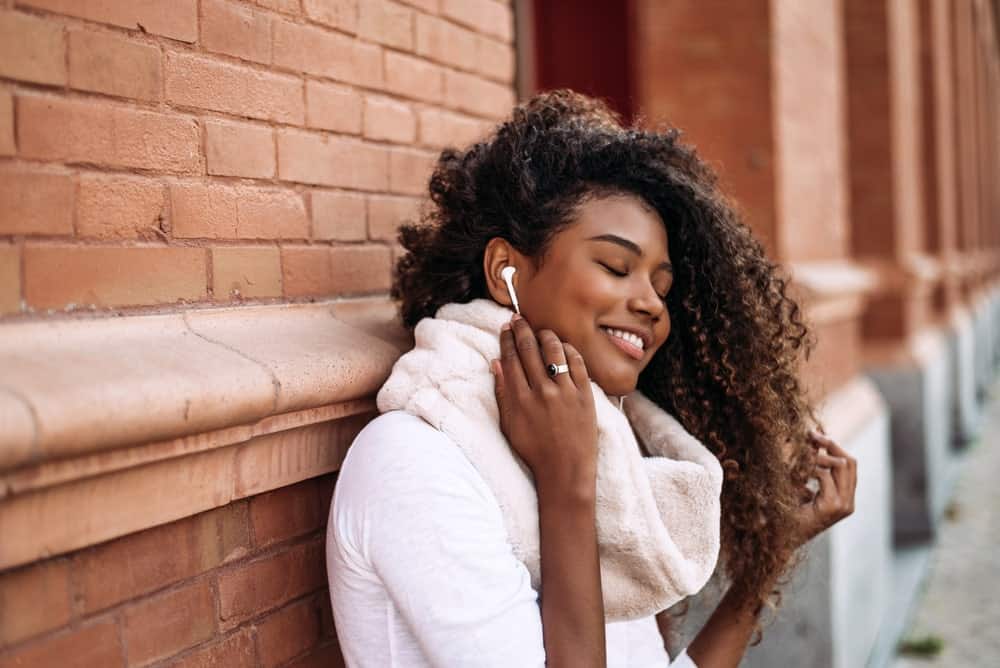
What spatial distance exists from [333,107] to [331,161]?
0.36 ft

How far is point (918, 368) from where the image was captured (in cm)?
793

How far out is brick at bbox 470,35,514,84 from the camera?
2846 millimetres

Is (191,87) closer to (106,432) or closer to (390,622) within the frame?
(106,432)

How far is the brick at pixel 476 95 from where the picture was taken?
2.73 m

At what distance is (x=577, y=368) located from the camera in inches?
73.6

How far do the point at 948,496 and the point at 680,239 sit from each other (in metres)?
8.24

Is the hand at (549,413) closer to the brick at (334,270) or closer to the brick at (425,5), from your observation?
the brick at (334,270)

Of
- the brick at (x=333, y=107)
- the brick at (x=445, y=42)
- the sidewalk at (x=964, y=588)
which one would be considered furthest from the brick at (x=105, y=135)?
the sidewalk at (x=964, y=588)

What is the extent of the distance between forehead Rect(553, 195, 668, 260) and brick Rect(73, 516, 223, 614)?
0.78 meters

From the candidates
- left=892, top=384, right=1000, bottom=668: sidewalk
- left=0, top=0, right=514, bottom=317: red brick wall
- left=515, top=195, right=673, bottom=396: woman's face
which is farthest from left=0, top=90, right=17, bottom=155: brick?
left=892, top=384, right=1000, bottom=668: sidewalk

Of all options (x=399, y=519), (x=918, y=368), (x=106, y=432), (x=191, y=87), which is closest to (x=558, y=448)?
(x=399, y=519)

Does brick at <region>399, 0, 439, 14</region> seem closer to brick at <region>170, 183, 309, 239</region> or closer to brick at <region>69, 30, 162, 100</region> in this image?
brick at <region>170, 183, 309, 239</region>

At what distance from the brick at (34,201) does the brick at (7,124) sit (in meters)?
0.02

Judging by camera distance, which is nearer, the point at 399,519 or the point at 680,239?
the point at 399,519
